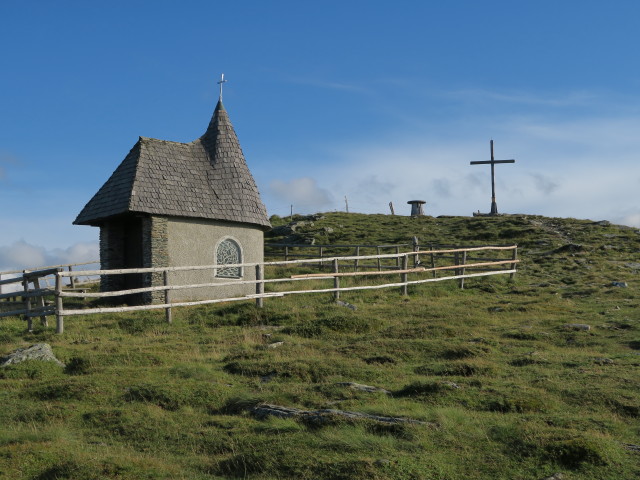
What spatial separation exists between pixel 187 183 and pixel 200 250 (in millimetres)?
2586

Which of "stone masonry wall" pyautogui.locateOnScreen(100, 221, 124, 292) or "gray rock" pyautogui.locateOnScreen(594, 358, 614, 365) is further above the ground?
"stone masonry wall" pyautogui.locateOnScreen(100, 221, 124, 292)

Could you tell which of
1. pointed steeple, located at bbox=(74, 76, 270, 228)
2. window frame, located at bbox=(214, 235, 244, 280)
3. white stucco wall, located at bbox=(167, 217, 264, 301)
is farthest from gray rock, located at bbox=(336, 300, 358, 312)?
pointed steeple, located at bbox=(74, 76, 270, 228)

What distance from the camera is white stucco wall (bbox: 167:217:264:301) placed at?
81.6ft

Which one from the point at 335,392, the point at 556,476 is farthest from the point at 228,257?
the point at 556,476

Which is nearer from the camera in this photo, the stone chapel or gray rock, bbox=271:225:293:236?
the stone chapel

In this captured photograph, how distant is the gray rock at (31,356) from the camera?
1368 centimetres

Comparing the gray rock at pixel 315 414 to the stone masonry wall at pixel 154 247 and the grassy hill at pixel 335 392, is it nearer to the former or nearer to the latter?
the grassy hill at pixel 335 392

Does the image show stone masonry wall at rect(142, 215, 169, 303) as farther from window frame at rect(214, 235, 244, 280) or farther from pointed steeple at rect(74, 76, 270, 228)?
window frame at rect(214, 235, 244, 280)

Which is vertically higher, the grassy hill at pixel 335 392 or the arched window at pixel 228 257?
the arched window at pixel 228 257

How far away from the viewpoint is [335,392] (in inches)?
435

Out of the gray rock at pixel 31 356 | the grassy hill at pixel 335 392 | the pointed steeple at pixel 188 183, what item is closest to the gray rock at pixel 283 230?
the pointed steeple at pixel 188 183

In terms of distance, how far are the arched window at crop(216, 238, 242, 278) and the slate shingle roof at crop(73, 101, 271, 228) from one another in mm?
999

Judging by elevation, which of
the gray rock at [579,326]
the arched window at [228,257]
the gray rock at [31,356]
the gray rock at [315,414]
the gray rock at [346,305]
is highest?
the arched window at [228,257]

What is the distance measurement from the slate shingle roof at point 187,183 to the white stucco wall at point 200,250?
49 cm
